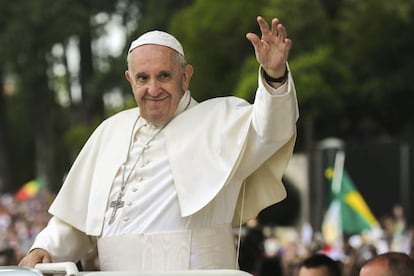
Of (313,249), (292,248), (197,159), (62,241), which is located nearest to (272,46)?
(197,159)

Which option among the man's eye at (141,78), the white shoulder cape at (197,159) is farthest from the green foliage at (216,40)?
the man's eye at (141,78)

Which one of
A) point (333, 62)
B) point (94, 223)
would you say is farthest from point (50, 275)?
point (333, 62)

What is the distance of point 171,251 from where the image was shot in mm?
4945

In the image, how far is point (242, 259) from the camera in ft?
39.8

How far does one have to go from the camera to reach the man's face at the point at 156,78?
4.96 metres

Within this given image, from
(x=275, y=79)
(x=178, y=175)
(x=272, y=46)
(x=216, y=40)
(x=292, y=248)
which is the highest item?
(x=216, y=40)

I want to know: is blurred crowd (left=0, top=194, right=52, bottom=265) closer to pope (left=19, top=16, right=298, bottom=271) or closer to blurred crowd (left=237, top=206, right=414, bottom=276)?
blurred crowd (left=237, top=206, right=414, bottom=276)

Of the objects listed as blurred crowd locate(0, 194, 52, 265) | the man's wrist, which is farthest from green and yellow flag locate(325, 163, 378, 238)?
the man's wrist

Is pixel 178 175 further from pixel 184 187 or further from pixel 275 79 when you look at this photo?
pixel 275 79

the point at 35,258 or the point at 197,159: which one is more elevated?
the point at 197,159

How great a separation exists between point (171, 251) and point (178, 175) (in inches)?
12.5

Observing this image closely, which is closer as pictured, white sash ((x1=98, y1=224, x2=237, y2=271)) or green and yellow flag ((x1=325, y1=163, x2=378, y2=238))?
white sash ((x1=98, y1=224, x2=237, y2=271))

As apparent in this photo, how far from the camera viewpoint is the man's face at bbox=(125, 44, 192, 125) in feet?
16.3

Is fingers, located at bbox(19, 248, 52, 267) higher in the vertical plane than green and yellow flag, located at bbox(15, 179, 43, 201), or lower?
higher
